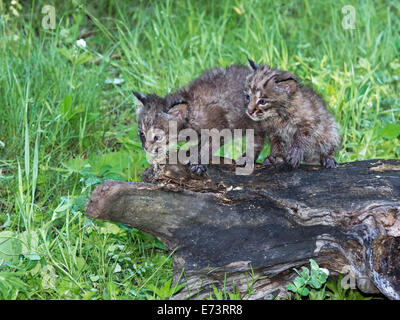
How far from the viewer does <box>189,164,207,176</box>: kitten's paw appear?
174 inches

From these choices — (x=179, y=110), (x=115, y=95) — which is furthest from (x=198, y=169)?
(x=115, y=95)

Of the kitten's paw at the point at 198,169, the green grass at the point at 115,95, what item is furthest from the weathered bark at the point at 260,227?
the green grass at the point at 115,95

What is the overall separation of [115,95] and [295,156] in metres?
3.02

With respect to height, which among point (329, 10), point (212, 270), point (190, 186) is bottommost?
point (212, 270)

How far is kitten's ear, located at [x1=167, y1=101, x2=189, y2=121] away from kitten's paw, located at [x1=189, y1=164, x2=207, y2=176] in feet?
2.77

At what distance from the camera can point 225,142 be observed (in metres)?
5.64

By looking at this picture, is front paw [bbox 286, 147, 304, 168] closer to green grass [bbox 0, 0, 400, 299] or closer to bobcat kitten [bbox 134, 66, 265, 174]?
bobcat kitten [bbox 134, 66, 265, 174]

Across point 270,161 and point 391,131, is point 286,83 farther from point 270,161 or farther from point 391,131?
point 391,131

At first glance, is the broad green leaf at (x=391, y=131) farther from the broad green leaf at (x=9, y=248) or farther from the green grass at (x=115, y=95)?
the broad green leaf at (x=9, y=248)

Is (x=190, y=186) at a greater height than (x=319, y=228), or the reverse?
(x=190, y=186)
